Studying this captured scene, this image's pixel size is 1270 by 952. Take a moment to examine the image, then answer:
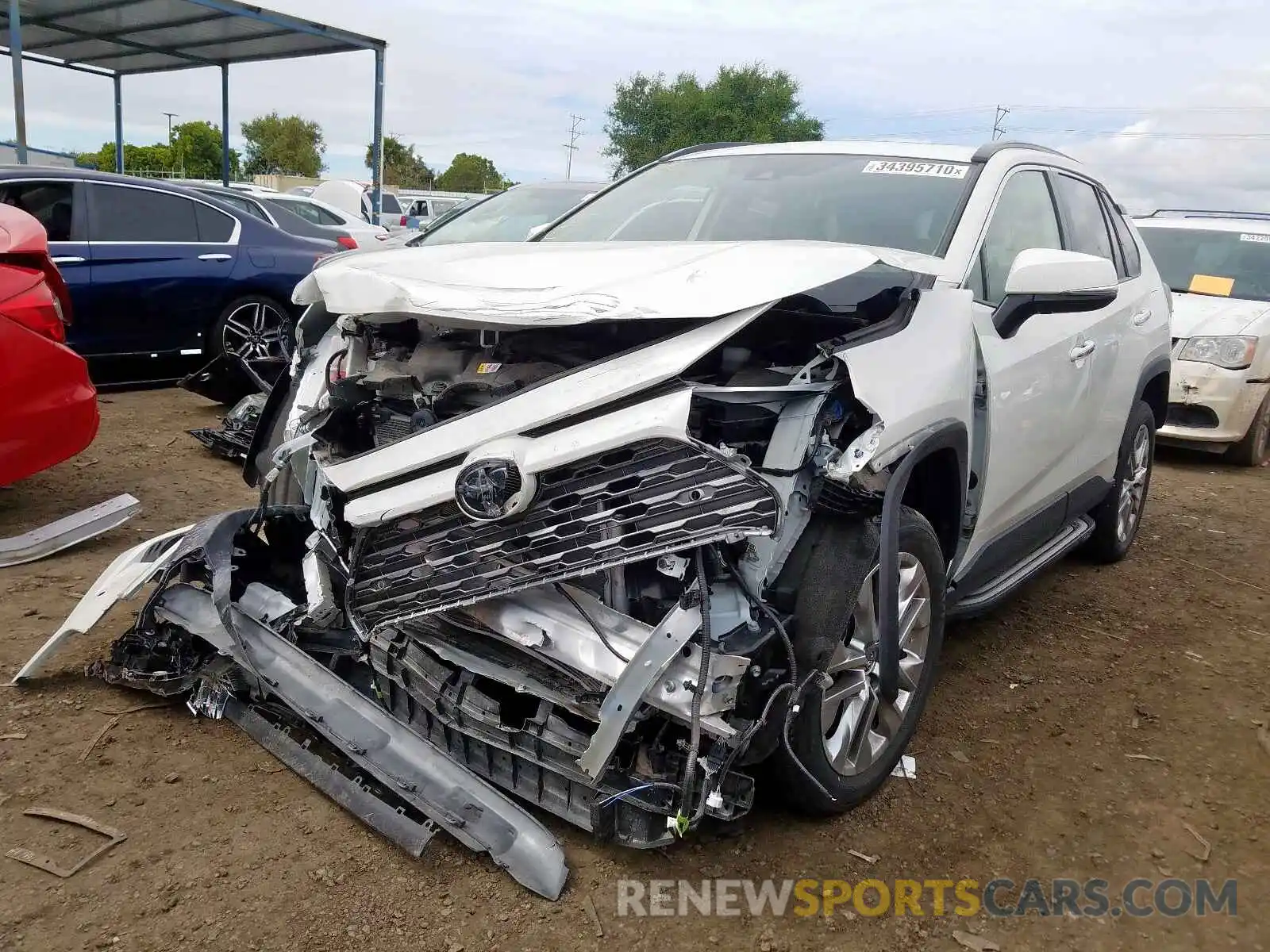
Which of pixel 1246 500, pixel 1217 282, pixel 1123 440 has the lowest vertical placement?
pixel 1246 500

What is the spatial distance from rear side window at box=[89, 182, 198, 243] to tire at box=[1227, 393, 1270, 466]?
831cm

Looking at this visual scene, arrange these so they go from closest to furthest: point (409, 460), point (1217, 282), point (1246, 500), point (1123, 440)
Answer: point (409, 460)
point (1123, 440)
point (1246, 500)
point (1217, 282)

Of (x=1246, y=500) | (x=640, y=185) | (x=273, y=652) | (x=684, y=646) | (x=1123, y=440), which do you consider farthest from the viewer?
(x=1246, y=500)

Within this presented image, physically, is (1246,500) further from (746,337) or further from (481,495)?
(481,495)

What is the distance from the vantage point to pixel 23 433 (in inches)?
162

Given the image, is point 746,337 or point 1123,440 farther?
point 1123,440

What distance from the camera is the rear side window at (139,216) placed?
22.7 ft

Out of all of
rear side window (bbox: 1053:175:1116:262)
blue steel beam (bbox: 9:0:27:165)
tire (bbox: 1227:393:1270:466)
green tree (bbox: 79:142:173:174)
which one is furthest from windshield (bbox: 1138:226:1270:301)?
green tree (bbox: 79:142:173:174)

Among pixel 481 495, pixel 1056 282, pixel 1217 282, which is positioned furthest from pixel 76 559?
pixel 1217 282

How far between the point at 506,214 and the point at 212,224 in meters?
2.25

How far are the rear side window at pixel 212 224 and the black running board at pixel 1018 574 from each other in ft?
20.6

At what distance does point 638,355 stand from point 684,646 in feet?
2.19

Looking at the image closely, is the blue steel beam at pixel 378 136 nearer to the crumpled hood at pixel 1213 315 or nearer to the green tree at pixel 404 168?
the crumpled hood at pixel 1213 315
